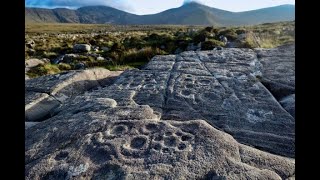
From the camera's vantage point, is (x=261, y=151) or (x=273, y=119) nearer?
(x=261, y=151)

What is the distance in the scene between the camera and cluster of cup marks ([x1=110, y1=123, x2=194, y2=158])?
570 centimetres

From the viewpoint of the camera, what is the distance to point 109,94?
8992mm

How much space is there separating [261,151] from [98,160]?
7.76 feet

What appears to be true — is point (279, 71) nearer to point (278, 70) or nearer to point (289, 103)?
point (278, 70)

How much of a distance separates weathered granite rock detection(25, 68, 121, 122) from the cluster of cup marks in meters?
2.84

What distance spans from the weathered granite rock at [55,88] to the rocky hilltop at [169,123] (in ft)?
0.09

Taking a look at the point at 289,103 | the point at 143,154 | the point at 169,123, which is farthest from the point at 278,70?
the point at 143,154

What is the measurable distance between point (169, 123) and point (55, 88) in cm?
470

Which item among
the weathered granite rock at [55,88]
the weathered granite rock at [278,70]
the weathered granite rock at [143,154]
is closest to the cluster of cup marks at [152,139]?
the weathered granite rock at [143,154]

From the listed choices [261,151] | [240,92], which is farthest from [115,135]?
[240,92]

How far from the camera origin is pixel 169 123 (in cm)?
655

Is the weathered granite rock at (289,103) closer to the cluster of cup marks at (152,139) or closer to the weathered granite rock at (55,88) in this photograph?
the cluster of cup marks at (152,139)
